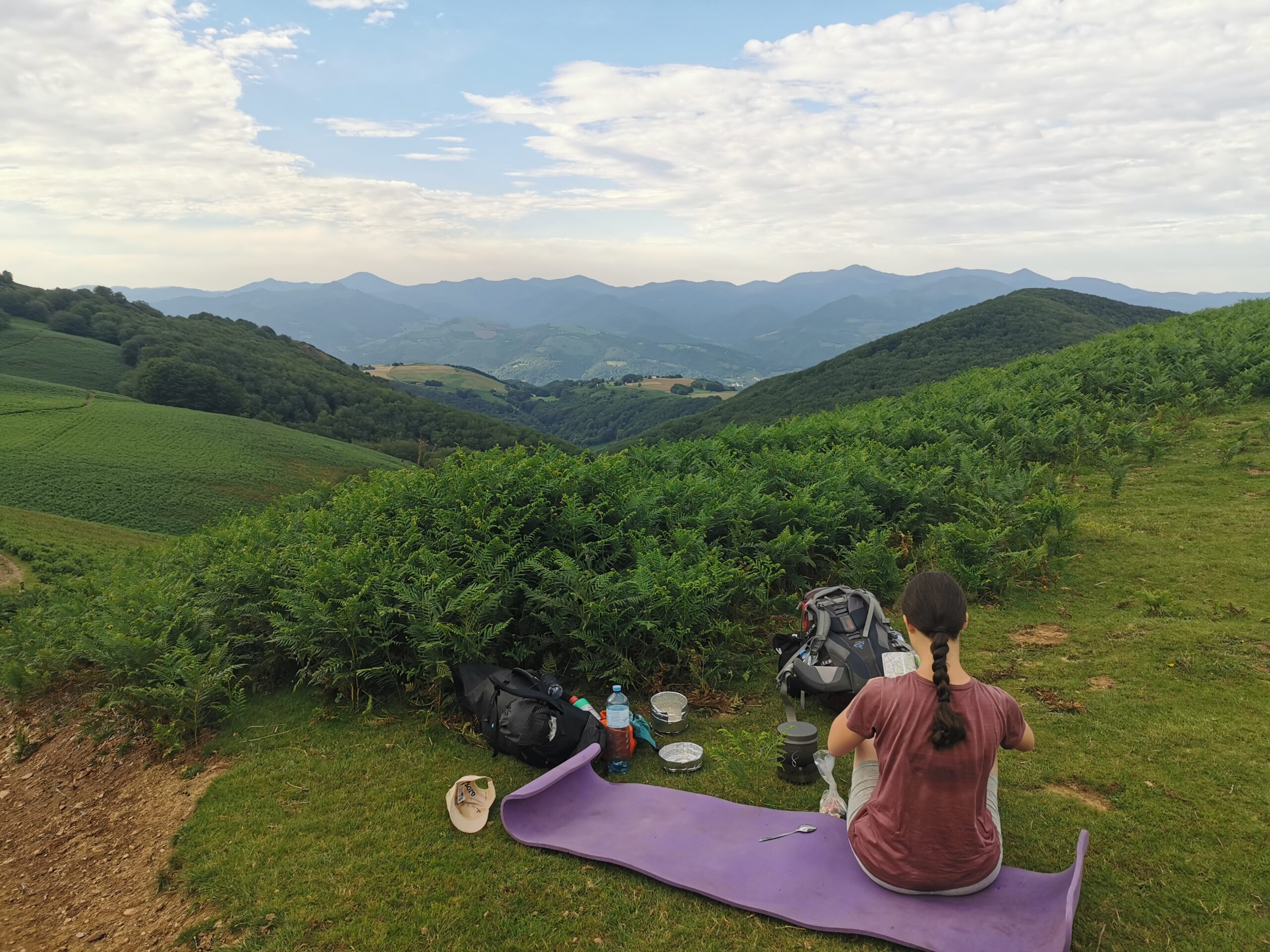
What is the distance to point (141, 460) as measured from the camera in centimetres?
5644

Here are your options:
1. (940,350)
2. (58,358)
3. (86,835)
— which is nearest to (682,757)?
(86,835)

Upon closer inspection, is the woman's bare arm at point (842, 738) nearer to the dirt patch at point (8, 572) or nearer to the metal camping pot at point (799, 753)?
the metal camping pot at point (799, 753)

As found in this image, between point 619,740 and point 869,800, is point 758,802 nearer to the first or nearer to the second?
point 619,740

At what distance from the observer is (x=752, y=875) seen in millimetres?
4258

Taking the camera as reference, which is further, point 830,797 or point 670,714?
point 670,714

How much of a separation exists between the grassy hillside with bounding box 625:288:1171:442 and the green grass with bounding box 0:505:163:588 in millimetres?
64506

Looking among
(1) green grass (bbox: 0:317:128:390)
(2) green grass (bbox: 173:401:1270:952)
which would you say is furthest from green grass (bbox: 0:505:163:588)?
(1) green grass (bbox: 0:317:128:390)

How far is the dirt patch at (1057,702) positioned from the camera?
5.89 meters

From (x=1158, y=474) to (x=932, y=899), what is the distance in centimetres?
1136

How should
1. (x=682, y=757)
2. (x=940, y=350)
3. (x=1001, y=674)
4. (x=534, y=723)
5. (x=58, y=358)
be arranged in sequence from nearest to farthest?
(x=534, y=723)
(x=682, y=757)
(x=1001, y=674)
(x=58, y=358)
(x=940, y=350)

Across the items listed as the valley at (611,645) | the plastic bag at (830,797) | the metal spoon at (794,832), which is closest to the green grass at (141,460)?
the valley at (611,645)

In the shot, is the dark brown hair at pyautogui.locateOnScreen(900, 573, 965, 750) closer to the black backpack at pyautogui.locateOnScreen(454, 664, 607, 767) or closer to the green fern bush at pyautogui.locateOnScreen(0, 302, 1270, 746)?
the black backpack at pyautogui.locateOnScreen(454, 664, 607, 767)

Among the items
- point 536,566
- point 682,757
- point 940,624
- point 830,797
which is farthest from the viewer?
point 536,566

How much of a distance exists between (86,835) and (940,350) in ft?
352
